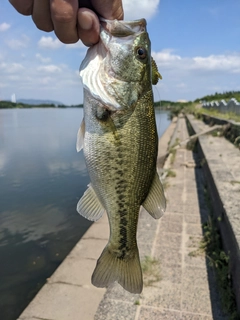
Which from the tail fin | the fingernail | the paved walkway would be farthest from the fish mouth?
the paved walkway

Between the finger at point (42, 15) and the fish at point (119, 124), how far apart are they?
10.9 inches

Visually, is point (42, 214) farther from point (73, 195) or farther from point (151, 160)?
point (151, 160)

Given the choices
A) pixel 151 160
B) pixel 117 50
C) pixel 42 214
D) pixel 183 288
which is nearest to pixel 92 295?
pixel 183 288

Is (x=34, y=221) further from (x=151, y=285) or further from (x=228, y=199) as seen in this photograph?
(x=228, y=199)

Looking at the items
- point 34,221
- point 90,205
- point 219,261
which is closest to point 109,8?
point 90,205

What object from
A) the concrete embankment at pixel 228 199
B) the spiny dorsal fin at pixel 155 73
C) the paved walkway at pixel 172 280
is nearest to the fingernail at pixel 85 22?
the spiny dorsal fin at pixel 155 73

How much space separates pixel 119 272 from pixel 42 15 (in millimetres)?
1535

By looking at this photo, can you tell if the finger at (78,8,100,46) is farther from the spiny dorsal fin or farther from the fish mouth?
the spiny dorsal fin

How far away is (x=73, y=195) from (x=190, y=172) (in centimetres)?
403

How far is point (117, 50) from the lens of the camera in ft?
6.34

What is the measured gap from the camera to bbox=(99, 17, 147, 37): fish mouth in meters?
1.86

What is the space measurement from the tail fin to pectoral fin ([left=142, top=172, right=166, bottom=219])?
0.97 ft

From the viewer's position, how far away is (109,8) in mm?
1814

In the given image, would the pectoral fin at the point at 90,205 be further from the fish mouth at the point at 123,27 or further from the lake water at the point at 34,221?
the fish mouth at the point at 123,27
